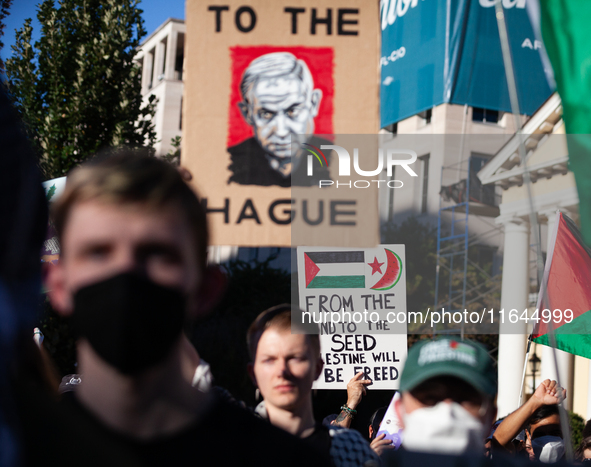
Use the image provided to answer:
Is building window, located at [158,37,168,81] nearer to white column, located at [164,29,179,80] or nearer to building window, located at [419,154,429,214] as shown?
white column, located at [164,29,179,80]

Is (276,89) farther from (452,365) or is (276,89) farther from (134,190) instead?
(134,190)

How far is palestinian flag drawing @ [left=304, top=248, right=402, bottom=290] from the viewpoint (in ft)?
18.8

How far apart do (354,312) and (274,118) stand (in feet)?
9.43

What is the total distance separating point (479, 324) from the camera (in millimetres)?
16500

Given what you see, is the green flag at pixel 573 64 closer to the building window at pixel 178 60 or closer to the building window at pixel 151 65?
the building window at pixel 178 60

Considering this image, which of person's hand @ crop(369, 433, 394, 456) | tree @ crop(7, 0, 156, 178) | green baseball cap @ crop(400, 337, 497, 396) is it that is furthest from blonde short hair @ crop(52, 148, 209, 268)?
tree @ crop(7, 0, 156, 178)

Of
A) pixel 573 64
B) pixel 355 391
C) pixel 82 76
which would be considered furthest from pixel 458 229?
pixel 573 64

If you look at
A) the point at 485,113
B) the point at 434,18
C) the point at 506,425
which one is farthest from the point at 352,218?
the point at 485,113

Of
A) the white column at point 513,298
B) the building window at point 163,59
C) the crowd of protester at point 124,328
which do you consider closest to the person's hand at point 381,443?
the crowd of protester at point 124,328

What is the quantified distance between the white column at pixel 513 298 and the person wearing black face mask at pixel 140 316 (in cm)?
1223

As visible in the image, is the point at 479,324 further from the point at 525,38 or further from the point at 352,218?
Result: the point at 352,218

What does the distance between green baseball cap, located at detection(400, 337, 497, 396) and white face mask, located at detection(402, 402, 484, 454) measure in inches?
9.4

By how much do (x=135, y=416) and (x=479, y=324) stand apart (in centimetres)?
1618

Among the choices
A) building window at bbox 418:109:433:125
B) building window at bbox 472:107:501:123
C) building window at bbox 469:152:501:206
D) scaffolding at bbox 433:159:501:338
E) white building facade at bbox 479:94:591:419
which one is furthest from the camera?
building window at bbox 418:109:433:125
